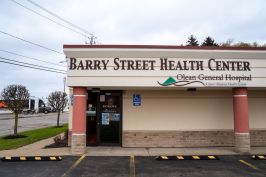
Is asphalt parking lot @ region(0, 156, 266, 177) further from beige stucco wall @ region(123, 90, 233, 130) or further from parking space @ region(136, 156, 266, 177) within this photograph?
beige stucco wall @ region(123, 90, 233, 130)

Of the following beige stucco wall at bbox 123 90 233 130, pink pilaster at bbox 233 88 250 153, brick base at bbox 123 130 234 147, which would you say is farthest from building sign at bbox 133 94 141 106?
pink pilaster at bbox 233 88 250 153

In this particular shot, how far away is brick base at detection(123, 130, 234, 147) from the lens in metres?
14.4

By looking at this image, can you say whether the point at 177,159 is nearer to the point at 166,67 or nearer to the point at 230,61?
the point at 166,67

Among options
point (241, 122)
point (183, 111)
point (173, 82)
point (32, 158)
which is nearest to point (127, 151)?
point (183, 111)

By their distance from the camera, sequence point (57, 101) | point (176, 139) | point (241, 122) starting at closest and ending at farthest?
point (241, 122) → point (176, 139) → point (57, 101)

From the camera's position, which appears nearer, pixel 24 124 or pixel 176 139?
pixel 176 139

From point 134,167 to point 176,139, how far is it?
4840 mm

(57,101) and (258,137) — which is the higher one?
(57,101)

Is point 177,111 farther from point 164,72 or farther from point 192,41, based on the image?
point 192,41

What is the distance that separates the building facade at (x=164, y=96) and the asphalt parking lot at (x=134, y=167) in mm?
1827

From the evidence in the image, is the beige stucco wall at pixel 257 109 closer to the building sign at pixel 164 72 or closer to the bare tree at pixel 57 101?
the building sign at pixel 164 72

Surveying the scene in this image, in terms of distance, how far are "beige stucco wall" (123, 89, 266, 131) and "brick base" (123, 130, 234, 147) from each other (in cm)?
24

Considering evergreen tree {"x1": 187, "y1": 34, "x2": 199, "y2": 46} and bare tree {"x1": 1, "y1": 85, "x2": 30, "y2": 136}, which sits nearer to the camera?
bare tree {"x1": 1, "y1": 85, "x2": 30, "y2": 136}

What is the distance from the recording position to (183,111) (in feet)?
48.1
